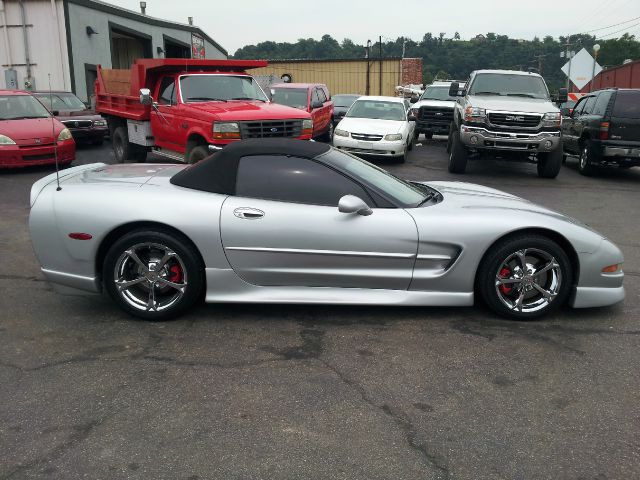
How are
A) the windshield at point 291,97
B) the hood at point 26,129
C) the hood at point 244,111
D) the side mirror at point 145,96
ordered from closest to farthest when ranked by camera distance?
the hood at point 244,111 < the side mirror at point 145,96 < the hood at point 26,129 < the windshield at point 291,97

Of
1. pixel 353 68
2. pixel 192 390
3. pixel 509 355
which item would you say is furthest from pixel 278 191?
pixel 353 68

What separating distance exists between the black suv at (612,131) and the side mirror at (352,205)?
9.09 m

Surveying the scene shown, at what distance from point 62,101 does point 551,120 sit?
12530mm

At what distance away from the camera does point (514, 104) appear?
11.5 m

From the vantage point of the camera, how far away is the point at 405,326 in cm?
435

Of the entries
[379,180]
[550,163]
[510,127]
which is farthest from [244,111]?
[550,163]

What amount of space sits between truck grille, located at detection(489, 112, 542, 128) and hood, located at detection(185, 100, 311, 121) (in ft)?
11.9

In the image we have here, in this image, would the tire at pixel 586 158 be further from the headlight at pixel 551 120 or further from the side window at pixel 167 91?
the side window at pixel 167 91

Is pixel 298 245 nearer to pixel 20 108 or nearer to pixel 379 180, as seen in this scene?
pixel 379 180

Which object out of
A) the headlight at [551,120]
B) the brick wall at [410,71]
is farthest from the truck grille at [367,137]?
the brick wall at [410,71]

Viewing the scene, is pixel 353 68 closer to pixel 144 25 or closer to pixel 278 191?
pixel 144 25

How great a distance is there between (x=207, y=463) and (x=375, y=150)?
11.2m

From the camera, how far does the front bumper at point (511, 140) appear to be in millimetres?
11250

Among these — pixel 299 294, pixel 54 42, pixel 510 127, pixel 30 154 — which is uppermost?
pixel 54 42
